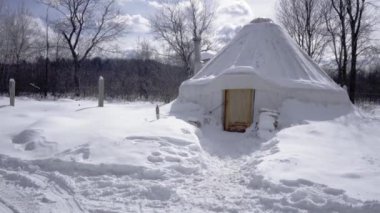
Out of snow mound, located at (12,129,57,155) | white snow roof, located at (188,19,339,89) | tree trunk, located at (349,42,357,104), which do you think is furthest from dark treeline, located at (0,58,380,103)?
snow mound, located at (12,129,57,155)

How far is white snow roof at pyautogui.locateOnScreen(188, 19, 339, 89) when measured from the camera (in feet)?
33.8

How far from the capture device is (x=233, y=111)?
32.7 ft

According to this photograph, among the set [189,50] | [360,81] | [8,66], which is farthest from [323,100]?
[360,81]

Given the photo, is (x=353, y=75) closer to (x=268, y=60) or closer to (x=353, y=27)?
(x=353, y=27)

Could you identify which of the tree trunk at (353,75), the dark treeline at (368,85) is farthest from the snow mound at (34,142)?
the dark treeline at (368,85)

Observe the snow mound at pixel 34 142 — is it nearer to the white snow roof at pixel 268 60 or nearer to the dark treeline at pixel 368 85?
the white snow roof at pixel 268 60

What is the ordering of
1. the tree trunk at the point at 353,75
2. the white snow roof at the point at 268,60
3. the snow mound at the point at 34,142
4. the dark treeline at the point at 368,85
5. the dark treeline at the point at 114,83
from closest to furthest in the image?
the snow mound at the point at 34,142 → the white snow roof at the point at 268,60 → the tree trunk at the point at 353,75 → the dark treeline at the point at 114,83 → the dark treeline at the point at 368,85

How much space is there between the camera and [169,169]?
17.5ft

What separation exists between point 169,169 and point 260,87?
17.1ft

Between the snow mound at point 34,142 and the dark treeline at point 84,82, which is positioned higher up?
the dark treeline at point 84,82

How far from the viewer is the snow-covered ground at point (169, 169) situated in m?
4.13

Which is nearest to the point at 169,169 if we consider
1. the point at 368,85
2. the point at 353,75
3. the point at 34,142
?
the point at 34,142

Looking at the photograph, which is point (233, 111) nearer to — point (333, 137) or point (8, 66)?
point (333, 137)

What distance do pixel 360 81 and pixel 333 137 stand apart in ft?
104
